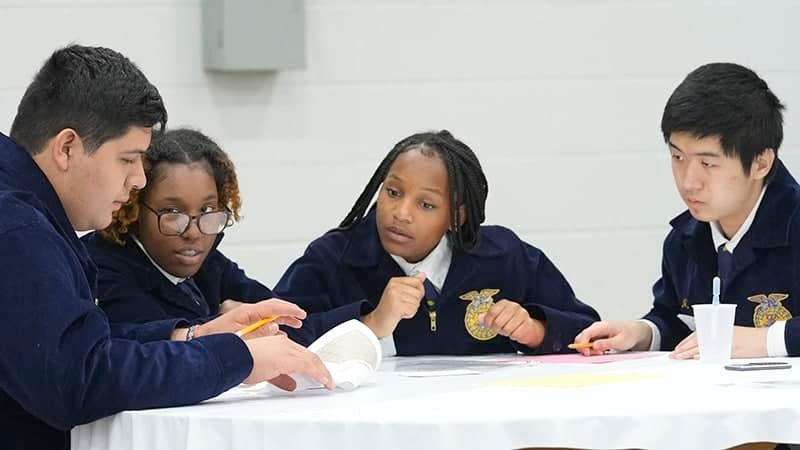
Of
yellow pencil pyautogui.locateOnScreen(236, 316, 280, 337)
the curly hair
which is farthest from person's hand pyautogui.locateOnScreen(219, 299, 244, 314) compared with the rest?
yellow pencil pyautogui.locateOnScreen(236, 316, 280, 337)

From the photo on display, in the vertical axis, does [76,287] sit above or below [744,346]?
above

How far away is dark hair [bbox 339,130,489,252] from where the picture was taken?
3.39 metres

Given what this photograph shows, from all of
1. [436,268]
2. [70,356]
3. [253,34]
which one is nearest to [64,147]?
[70,356]

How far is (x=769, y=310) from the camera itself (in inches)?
126

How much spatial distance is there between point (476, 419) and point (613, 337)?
117 centimetres

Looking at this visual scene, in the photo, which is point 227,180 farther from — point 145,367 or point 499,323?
point 145,367

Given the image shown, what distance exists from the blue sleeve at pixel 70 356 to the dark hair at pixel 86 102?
0.74 feet

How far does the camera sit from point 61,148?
2.35 meters

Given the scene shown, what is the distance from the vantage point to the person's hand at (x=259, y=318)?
8.66 ft

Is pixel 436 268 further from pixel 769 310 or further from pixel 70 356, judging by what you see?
pixel 70 356

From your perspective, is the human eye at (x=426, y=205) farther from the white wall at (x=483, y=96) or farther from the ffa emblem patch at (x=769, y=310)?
the white wall at (x=483, y=96)

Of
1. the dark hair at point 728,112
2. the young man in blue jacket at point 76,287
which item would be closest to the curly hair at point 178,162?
the young man in blue jacket at point 76,287

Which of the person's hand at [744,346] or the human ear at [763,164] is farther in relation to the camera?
the human ear at [763,164]

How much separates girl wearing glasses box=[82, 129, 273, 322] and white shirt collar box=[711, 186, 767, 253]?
1.14 metres
